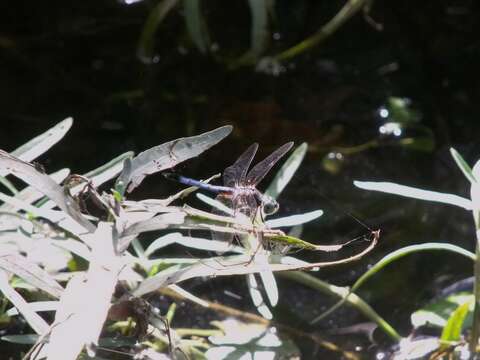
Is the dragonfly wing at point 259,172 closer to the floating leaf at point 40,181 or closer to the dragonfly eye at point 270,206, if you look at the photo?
the dragonfly eye at point 270,206

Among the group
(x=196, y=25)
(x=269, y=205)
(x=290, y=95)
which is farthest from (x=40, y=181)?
(x=290, y=95)

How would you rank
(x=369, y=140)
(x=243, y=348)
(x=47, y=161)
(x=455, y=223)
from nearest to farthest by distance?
(x=243, y=348)
(x=455, y=223)
(x=47, y=161)
(x=369, y=140)

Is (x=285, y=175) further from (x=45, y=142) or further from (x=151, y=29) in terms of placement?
(x=151, y=29)

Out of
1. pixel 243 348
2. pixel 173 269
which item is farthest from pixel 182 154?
pixel 243 348

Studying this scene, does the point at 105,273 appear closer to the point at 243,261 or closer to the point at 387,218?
the point at 243,261

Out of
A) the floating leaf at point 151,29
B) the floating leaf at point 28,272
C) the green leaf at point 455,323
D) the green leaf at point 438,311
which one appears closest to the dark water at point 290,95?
the floating leaf at point 151,29

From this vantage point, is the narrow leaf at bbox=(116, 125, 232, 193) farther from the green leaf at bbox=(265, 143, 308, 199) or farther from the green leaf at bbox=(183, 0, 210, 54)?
the green leaf at bbox=(183, 0, 210, 54)
